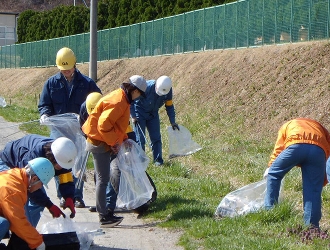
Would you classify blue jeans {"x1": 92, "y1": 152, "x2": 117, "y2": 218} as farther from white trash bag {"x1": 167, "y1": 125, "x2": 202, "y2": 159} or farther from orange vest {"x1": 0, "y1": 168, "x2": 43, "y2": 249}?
white trash bag {"x1": 167, "y1": 125, "x2": 202, "y2": 159}

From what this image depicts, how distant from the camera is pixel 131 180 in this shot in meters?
8.25

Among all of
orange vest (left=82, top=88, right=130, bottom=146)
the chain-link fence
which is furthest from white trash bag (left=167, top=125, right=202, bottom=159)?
the chain-link fence

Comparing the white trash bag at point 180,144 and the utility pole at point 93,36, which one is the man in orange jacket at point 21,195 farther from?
the utility pole at point 93,36

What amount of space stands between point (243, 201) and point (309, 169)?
45.2 inches

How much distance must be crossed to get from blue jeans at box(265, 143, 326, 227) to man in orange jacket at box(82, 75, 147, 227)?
1752 mm

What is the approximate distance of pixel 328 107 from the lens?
46.8 ft

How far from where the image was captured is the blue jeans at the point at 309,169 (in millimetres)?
7062

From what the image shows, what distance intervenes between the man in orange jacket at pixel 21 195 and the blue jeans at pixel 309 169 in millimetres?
2495

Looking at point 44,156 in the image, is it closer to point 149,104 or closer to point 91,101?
point 91,101

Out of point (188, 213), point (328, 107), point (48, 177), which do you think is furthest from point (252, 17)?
point (48, 177)

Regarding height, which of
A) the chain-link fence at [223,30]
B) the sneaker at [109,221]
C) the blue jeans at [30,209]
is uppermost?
the chain-link fence at [223,30]

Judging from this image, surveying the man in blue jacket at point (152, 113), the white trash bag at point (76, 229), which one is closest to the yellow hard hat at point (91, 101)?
Result: the white trash bag at point (76, 229)

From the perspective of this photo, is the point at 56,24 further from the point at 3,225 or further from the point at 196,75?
the point at 3,225

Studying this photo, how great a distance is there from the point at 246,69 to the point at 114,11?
20527 millimetres
